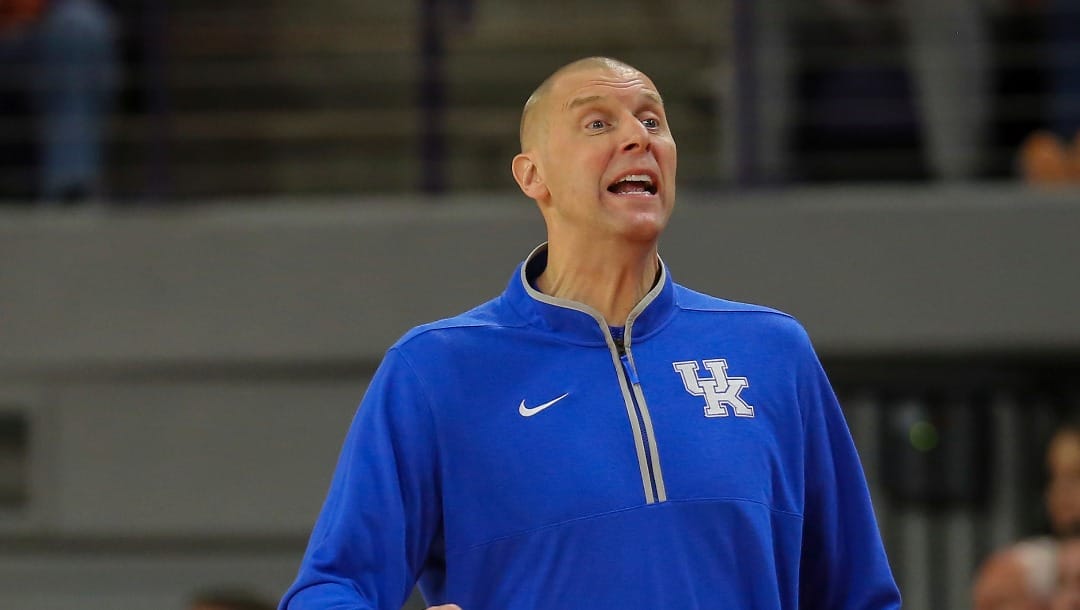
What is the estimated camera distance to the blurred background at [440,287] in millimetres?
6535

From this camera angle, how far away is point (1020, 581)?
5844 millimetres

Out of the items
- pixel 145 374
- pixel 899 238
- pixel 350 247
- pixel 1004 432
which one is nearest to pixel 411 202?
pixel 350 247

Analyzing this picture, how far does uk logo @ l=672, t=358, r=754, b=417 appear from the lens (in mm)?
2762

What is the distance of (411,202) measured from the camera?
22.3 ft

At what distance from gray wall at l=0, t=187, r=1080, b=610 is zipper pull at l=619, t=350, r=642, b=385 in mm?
3742

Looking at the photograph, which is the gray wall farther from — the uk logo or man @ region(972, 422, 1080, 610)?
the uk logo

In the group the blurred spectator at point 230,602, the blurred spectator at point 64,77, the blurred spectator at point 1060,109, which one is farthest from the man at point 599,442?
the blurred spectator at point 64,77

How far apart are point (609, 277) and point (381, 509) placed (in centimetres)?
54

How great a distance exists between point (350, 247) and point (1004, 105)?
2.77 m

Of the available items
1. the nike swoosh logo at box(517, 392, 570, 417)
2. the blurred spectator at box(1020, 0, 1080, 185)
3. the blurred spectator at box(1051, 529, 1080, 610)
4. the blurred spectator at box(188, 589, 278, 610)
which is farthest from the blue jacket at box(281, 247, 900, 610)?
the blurred spectator at box(1020, 0, 1080, 185)

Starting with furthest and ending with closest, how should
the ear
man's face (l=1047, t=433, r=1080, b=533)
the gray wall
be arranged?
the gray wall, man's face (l=1047, t=433, r=1080, b=533), the ear

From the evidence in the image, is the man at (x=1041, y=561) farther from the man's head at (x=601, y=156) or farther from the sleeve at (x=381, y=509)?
the sleeve at (x=381, y=509)

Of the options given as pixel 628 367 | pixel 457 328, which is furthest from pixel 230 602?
pixel 628 367

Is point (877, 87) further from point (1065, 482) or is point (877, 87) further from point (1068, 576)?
point (1068, 576)
